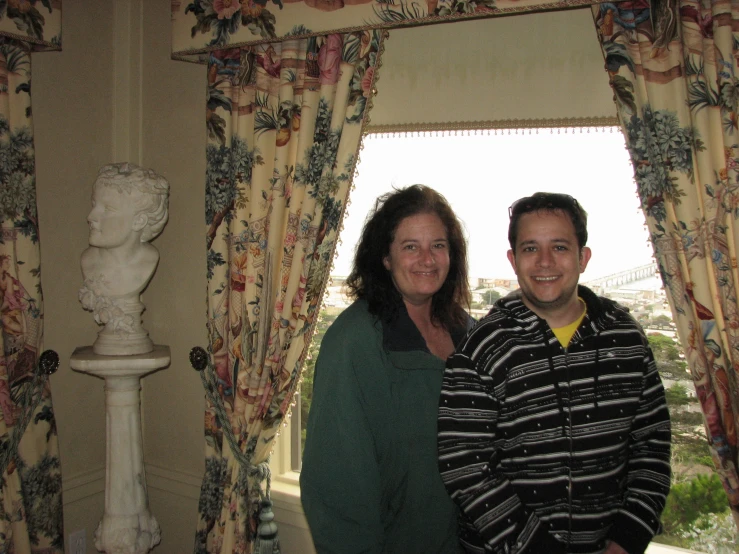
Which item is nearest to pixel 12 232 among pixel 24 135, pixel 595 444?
pixel 24 135

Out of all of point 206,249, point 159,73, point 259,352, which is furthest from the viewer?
point 159,73

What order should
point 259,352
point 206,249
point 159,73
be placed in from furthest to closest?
point 159,73
point 206,249
point 259,352

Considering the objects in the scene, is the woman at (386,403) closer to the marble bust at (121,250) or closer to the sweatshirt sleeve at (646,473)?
the sweatshirt sleeve at (646,473)

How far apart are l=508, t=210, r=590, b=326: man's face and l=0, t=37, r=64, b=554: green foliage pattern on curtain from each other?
173 cm

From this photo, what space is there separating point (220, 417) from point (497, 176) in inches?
53.0

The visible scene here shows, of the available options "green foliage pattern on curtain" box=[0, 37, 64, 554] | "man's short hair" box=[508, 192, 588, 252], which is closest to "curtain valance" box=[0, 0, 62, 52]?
"green foliage pattern on curtain" box=[0, 37, 64, 554]

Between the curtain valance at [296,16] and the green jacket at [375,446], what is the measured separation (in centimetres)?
96

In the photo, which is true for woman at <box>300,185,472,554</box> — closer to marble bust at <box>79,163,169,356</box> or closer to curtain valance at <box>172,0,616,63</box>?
curtain valance at <box>172,0,616,63</box>

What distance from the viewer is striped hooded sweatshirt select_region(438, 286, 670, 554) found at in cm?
135

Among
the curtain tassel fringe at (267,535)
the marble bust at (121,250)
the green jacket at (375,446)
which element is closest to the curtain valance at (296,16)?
the marble bust at (121,250)

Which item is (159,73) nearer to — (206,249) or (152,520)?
(206,249)

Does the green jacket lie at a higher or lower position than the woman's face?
lower

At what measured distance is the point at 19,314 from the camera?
2.14 m

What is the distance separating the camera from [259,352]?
2.18m
